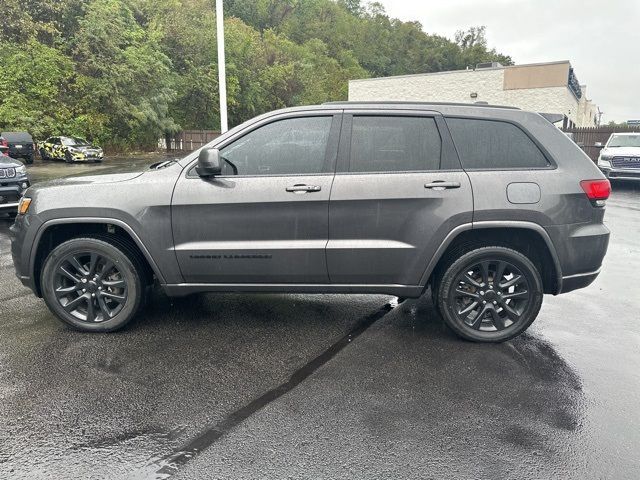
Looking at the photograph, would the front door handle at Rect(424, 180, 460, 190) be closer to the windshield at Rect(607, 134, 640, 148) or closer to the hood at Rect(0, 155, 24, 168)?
the hood at Rect(0, 155, 24, 168)

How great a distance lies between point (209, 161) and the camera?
3645 mm

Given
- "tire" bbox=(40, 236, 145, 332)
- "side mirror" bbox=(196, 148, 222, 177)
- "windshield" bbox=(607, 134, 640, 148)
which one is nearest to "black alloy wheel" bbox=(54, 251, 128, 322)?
"tire" bbox=(40, 236, 145, 332)

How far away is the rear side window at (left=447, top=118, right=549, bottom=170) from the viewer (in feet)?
12.7

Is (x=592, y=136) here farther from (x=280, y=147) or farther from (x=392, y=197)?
(x=280, y=147)

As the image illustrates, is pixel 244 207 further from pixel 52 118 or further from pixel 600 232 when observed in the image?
pixel 52 118

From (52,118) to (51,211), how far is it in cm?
2879

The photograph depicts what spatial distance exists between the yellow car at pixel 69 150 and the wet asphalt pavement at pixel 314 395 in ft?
72.1

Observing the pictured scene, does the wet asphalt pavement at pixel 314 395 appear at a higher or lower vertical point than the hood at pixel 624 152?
lower

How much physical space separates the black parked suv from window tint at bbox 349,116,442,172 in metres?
23.5

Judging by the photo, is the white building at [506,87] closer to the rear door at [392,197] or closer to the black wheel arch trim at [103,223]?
the rear door at [392,197]

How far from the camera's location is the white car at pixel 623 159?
15.4 metres

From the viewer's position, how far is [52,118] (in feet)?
93.6

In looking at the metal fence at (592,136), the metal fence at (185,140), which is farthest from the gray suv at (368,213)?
the metal fence at (185,140)

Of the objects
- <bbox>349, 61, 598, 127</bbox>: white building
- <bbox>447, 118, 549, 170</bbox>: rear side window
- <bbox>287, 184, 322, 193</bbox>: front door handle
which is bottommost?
<bbox>287, 184, 322, 193</bbox>: front door handle
